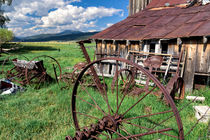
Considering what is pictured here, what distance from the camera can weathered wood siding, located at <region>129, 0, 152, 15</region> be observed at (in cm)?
1352

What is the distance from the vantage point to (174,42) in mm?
6770

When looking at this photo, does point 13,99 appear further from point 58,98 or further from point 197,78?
point 197,78

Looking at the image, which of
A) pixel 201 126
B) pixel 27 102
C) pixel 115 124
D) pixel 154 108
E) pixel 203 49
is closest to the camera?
pixel 115 124

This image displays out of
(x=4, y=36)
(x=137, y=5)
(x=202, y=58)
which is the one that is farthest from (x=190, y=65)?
(x=4, y=36)

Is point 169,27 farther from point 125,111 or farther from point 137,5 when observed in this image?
point 137,5

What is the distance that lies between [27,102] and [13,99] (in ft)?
2.38

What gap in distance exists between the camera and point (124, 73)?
8734 millimetres

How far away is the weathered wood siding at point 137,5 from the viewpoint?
13523 mm

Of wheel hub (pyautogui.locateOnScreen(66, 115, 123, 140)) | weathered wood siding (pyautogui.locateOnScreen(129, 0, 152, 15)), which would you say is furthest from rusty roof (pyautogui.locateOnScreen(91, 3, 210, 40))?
wheel hub (pyautogui.locateOnScreen(66, 115, 123, 140))

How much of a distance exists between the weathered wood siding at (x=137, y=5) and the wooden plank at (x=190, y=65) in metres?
8.84

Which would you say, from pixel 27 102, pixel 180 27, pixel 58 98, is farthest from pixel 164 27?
pixel 27 102

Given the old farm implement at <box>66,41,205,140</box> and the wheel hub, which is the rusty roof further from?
the wheel hub

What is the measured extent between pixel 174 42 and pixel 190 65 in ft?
4.34

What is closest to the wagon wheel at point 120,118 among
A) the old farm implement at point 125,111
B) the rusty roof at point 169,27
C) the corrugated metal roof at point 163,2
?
the old farm implement at point 125,111
